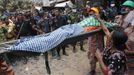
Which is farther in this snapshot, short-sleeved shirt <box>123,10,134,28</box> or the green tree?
the green tree

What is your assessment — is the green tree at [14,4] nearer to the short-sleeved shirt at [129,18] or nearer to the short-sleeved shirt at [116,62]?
the short-sleeved shirt at [129,18]

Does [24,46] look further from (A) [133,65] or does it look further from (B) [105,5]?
(B) [105,5]

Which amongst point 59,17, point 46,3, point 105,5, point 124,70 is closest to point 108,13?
point 105,5

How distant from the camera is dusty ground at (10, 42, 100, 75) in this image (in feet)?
32.4

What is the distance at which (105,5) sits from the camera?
22.0 metres

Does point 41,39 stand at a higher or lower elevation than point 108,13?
higher

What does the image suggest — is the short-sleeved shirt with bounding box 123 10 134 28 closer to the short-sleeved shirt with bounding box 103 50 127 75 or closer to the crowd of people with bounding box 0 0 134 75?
the crowd of people with bounding box 0 0 134 75

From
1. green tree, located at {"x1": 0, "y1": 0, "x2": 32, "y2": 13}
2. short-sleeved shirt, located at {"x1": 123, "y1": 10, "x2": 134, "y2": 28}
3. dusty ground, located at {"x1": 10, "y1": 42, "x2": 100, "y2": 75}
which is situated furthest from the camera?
green tree, located at {"x1": 0, "y1": 0, "x2": 32, "y2": 13}

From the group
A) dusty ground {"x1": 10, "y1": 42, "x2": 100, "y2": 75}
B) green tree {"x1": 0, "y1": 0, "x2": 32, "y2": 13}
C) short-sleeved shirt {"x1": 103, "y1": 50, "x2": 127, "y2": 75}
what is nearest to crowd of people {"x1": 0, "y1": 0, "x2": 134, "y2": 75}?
short-sleeved shirt {"x1": 103, "y1": 50, "x2": 127, "y2": 75}

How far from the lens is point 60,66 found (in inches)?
414

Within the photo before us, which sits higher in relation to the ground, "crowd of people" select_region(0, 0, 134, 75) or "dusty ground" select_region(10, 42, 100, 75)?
"crowd of people" select_region(0, 0, 134, 75)

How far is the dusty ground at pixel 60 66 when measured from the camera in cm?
988

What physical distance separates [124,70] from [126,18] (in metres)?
2.17

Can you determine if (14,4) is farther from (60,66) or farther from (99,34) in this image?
(99,34)
